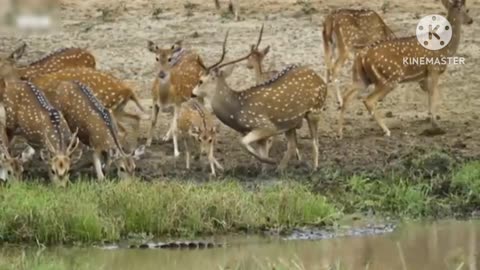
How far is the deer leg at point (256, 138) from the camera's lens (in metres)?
15.2

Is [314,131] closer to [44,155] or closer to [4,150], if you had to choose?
[44,155]

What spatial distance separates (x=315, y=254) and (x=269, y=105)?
3.28 metres

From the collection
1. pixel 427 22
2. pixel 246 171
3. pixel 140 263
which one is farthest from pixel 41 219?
pixel 427 22

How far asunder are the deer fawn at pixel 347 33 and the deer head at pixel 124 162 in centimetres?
374

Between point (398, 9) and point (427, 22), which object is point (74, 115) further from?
point (398, 9)

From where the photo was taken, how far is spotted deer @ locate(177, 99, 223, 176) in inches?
607

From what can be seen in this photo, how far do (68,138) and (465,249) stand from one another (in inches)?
152

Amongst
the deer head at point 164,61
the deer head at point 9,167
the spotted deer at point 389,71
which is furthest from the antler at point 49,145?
the spotted deer at point 389,71

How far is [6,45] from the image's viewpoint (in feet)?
66.8

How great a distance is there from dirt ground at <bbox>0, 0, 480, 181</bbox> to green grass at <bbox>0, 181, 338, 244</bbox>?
1.73 metres

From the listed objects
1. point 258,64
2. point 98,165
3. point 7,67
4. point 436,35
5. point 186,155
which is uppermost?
point 7,67

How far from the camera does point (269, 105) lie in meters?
15.5

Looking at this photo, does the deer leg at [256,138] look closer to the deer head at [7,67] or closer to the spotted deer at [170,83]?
the spotted deer at [170,83]

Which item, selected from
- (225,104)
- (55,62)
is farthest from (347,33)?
(55,62)
